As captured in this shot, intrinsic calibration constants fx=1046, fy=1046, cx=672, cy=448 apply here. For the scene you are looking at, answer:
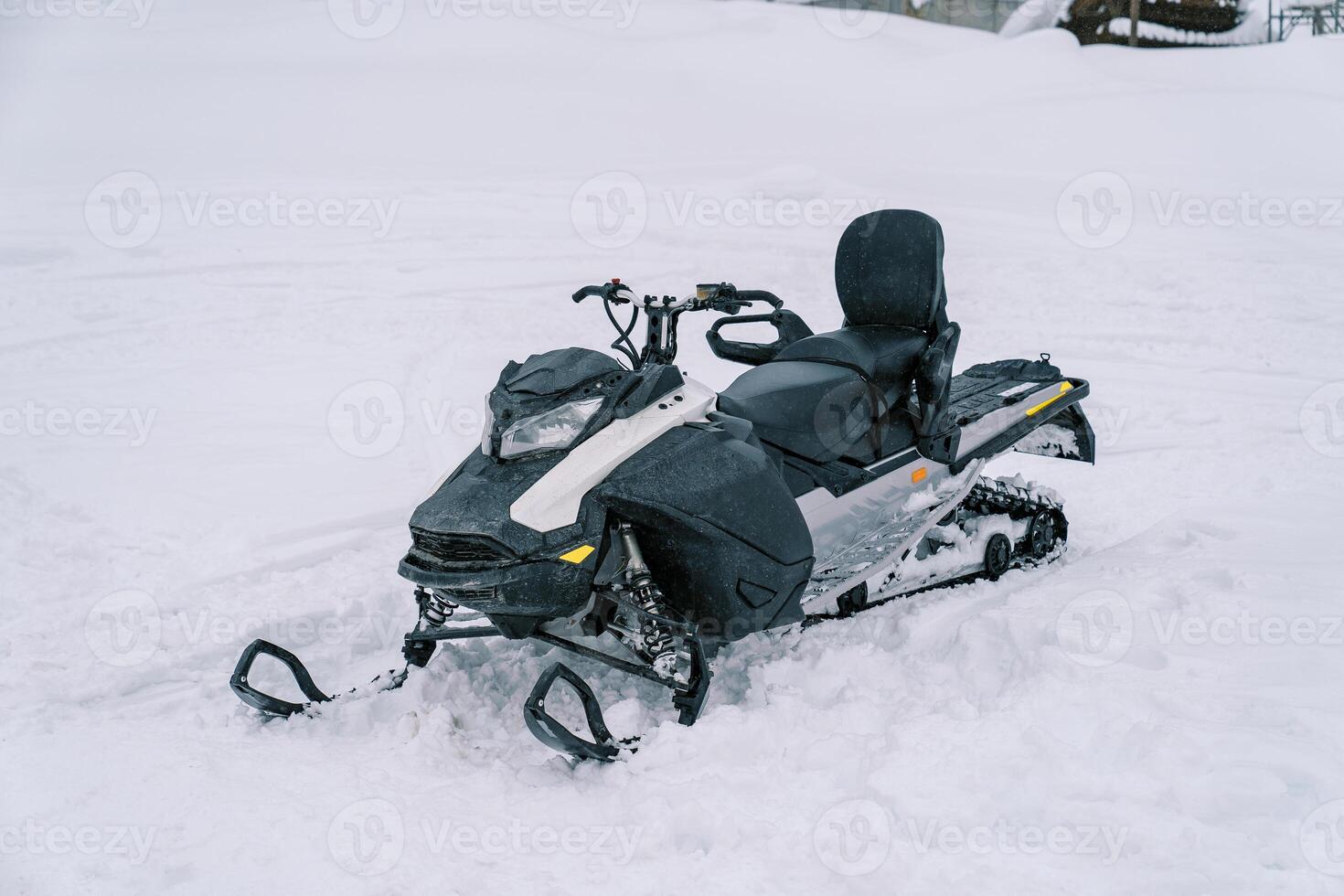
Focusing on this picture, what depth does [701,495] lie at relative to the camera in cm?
284

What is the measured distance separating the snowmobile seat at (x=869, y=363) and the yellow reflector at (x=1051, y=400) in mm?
568

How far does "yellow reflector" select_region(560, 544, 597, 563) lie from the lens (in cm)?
266

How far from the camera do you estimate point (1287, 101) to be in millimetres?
13250

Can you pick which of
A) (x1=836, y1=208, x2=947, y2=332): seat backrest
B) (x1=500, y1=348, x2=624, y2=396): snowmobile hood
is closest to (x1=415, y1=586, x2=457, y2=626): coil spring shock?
(x1=500, y1=348, x2=624, y2=396): snowmobile hood

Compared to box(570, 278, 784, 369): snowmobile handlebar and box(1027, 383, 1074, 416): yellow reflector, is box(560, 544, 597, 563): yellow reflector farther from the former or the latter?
box(1027, 383, 1074, 416): yellow reflector

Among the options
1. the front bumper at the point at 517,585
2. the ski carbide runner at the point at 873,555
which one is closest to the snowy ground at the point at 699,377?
the ski carbide runner at the point at 873,555

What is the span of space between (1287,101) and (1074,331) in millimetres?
8132

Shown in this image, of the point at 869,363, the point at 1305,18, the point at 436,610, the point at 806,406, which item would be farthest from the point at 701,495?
the point at 1305,18

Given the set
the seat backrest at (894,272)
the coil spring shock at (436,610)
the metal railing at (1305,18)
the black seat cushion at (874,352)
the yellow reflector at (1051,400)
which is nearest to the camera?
the coil spring shock at (436,610)

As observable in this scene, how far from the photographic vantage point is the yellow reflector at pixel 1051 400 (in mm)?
4199

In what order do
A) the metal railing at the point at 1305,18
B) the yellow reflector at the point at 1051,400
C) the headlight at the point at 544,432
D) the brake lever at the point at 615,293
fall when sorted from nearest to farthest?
the headlight at the point at 544,432, the brake lever at the point at 615,293, the yellow reflector at the point at 1051,400, the metal railing at the point at 1305,18

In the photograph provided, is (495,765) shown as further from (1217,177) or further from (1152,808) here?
(1217,177)

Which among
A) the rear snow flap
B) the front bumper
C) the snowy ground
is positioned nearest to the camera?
the snowy ground

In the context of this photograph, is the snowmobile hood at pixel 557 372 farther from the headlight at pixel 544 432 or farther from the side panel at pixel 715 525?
the side panel at pixel 715 525
